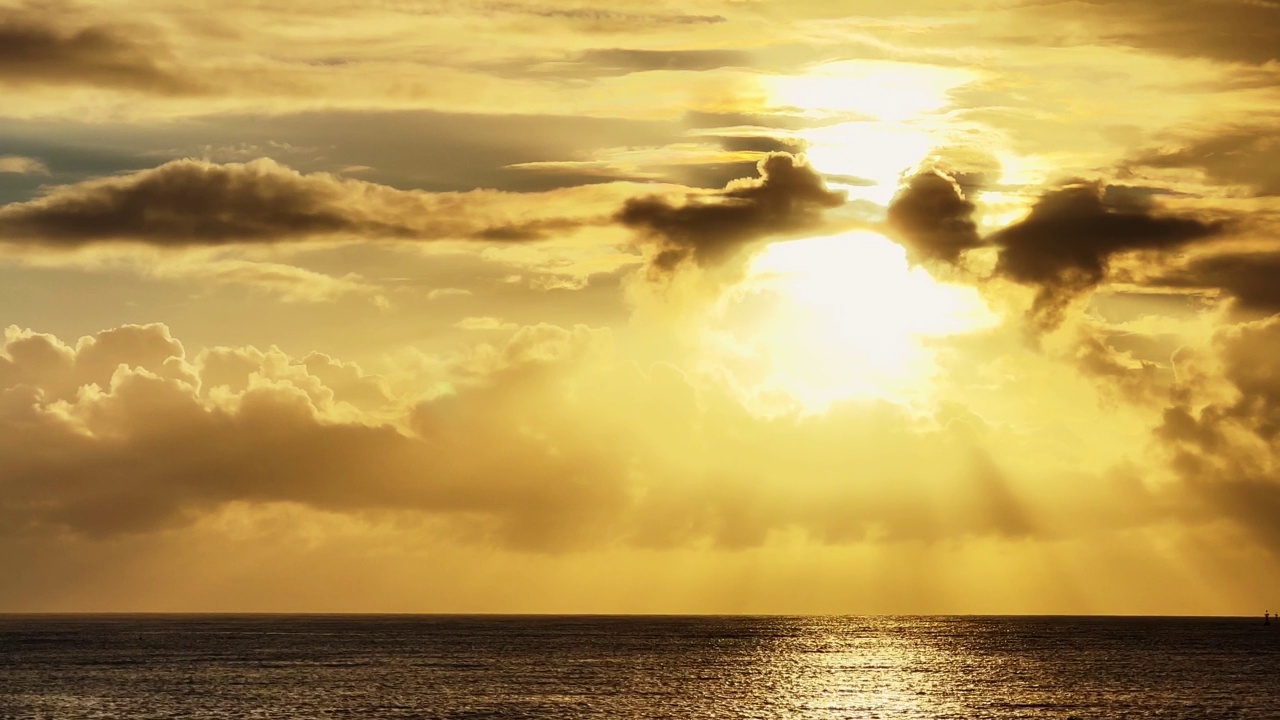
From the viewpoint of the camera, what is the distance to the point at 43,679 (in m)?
177

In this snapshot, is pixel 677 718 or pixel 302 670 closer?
pixel 677 718

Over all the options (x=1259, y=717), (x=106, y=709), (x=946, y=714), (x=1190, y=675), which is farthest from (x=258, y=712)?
(x=1190, y=675)

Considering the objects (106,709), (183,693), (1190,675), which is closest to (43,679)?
(183,693)

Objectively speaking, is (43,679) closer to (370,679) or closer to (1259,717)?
(370,679)

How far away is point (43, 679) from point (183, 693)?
32.5m

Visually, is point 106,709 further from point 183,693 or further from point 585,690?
point 585,690

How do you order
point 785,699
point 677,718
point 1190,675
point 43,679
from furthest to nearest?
1. point 1190,675
2. point 43,679
3. point 785,699
4. point 677,718

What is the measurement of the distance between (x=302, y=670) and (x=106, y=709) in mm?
61105

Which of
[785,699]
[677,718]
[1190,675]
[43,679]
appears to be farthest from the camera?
[1190,675]

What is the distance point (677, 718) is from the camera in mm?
131000

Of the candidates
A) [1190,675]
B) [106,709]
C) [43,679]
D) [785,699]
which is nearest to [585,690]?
[785,699]

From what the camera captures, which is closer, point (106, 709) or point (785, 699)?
point (106, 709)

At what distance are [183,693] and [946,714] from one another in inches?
3125

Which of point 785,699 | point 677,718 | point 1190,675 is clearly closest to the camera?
point 677,718
